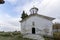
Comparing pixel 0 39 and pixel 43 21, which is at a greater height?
pixel 43 21

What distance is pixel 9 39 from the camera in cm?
3094

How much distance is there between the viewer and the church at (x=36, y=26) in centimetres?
3382

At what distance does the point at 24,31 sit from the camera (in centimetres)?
3534

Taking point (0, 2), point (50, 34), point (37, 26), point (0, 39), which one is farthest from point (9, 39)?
point (0, 2)

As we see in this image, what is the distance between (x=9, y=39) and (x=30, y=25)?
277 inches

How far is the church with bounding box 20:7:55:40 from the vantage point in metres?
33.8

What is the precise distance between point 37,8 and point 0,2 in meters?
28.4

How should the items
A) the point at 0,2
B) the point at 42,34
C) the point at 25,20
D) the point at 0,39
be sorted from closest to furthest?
the point at 0,2
the point at 0,39
the point at 42,34
the point at 25,20

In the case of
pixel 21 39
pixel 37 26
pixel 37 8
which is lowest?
pixel 21 39

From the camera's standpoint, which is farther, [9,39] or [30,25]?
[30,25]

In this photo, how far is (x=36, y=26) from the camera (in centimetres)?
3469

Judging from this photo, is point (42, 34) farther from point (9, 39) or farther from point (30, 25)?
point (9, 39)

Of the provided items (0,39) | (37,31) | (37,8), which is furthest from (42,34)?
(0,39)

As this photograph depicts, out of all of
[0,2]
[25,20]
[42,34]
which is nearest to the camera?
[0,2]
